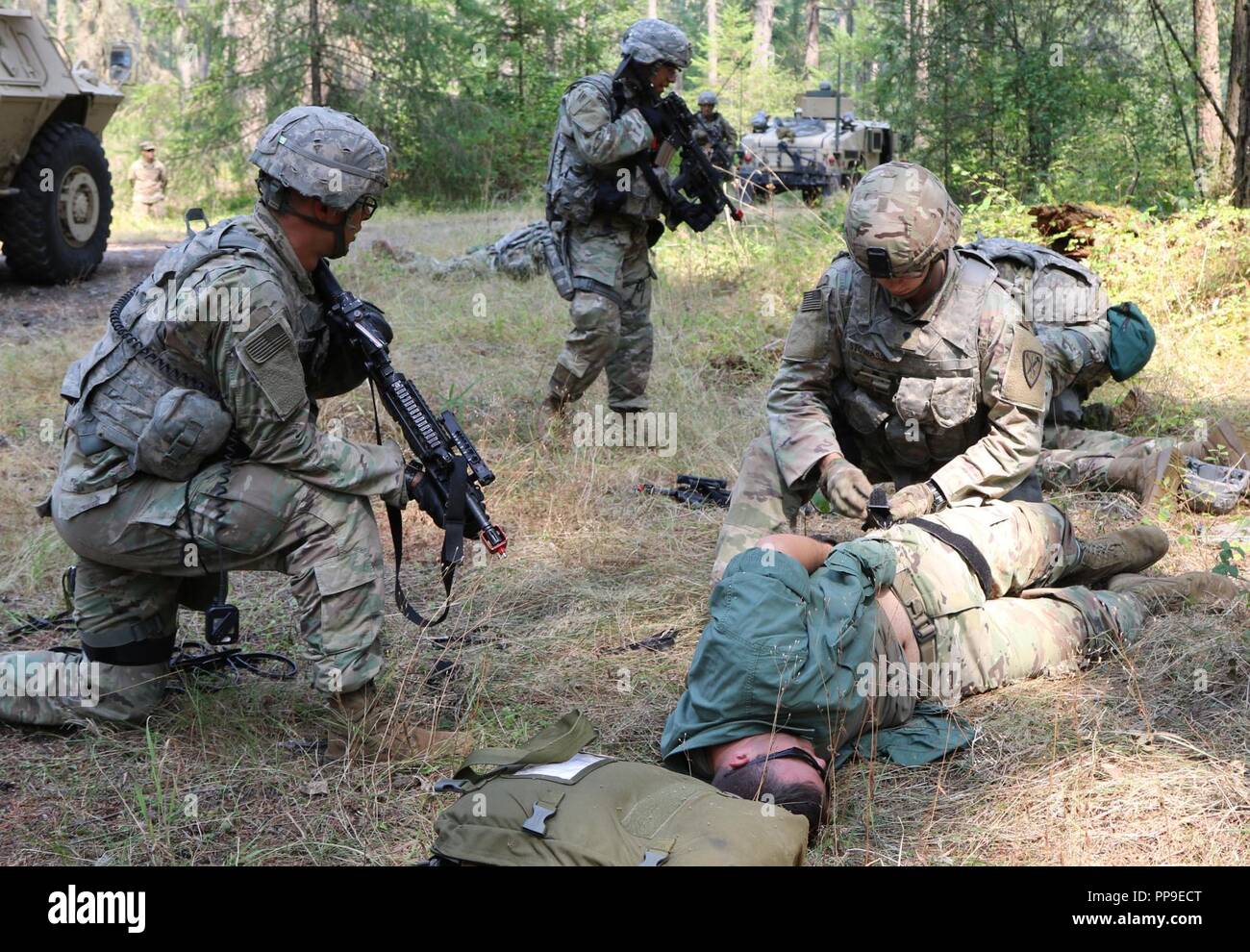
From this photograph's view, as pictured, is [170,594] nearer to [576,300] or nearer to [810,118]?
[576,300]

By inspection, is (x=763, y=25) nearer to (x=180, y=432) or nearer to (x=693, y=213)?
(x=693, y=213)

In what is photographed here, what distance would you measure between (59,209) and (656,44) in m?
5.59

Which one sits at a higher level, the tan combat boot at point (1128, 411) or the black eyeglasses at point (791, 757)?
the tan combat boot at point (1128, 411)

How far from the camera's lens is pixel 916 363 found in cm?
381

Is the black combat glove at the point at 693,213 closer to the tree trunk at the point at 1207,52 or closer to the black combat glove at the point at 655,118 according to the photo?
the black combat glove at the point at 655,118

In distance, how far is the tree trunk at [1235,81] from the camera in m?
7.19

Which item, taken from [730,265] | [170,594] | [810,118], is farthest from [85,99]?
[810,118]

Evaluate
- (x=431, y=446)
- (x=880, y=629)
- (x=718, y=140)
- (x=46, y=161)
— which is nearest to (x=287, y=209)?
(x=431, y=446)

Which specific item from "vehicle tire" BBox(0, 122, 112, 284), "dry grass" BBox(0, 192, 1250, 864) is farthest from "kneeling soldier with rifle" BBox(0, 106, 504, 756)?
"vehicle tire" BBox(0, 122, 112, 284)

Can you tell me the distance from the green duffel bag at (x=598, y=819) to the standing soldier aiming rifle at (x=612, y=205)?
344 cm

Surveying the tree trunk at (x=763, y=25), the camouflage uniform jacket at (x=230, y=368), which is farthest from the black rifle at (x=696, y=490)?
the tree trunk at (x=763, y=25)

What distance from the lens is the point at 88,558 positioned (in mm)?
3271

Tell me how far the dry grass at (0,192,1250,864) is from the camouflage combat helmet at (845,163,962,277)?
1231 millimetres

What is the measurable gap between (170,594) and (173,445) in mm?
574
